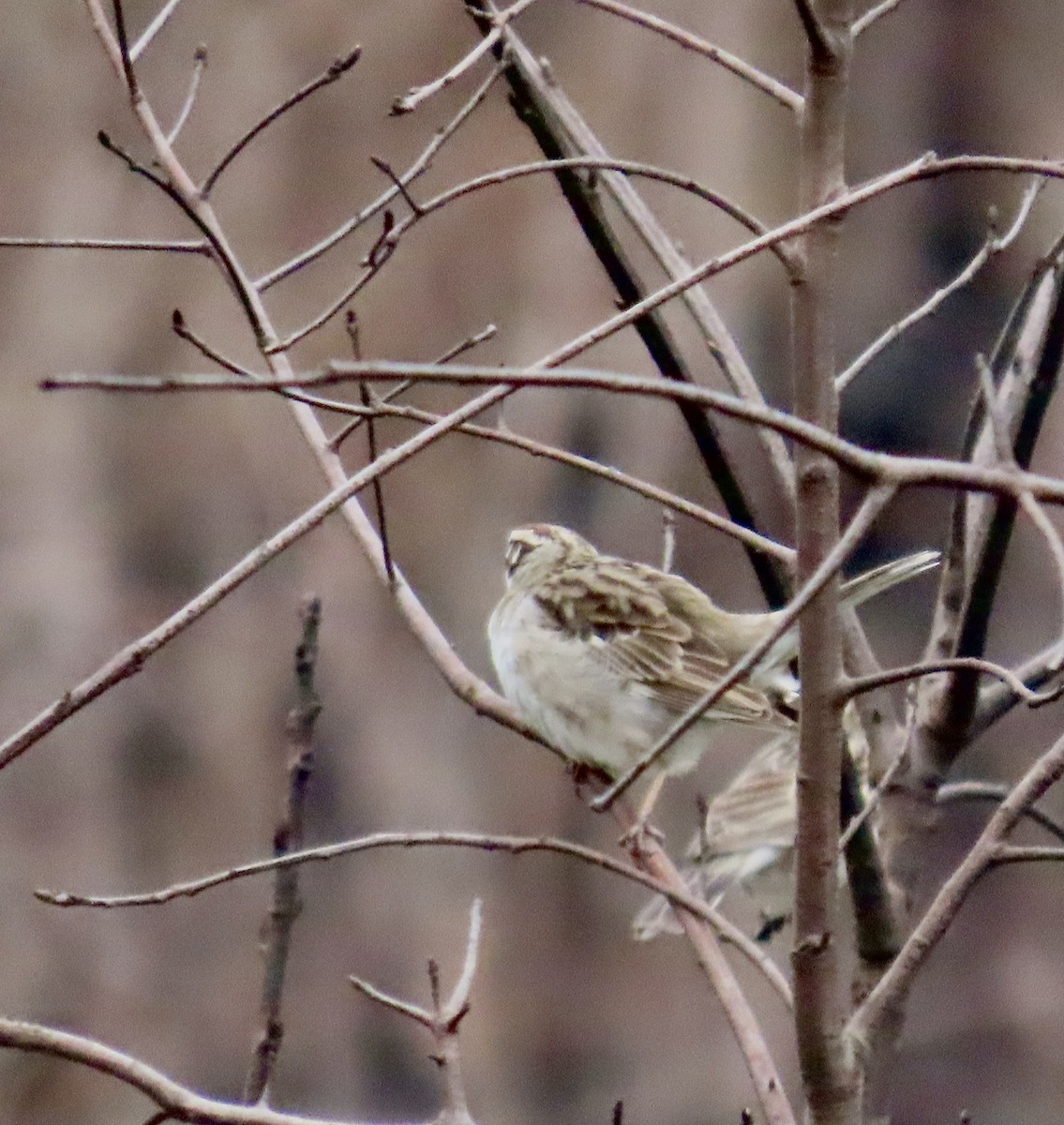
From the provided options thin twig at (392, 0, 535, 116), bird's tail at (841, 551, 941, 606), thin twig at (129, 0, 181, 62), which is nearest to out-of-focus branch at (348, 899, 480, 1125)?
thin twig at (392, 0, 535, 116)

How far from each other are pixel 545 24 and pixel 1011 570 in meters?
3.02

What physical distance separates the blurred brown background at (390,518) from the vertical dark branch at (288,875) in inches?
162

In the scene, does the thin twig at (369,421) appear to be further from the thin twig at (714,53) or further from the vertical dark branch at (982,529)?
the vertical dark branch at (982,529)

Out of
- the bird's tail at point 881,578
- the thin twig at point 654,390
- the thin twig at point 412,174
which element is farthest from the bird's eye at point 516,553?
the thin twig at point 654,390

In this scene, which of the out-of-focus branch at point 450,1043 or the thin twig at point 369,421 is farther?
the thin twig at point 369,421

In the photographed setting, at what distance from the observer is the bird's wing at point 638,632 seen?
4156 millimetres

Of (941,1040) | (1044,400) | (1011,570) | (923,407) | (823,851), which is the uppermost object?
(923,407)

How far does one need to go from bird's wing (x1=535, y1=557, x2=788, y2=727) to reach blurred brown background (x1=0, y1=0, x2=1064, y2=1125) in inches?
89.4

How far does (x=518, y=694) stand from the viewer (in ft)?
A: 13.1

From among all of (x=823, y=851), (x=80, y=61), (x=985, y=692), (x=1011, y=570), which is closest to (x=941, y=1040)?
(x=1011, y=570)

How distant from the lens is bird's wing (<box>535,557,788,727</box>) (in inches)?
164

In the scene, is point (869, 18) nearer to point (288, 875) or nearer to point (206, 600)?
point (206, 600)

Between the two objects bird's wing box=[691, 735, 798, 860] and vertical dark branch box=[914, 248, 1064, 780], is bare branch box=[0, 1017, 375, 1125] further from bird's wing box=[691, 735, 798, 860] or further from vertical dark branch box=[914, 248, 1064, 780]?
bird's wing box=[691, 735, 798, 860]

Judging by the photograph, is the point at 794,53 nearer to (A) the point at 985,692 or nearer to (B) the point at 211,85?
(B) the point at 211,85
